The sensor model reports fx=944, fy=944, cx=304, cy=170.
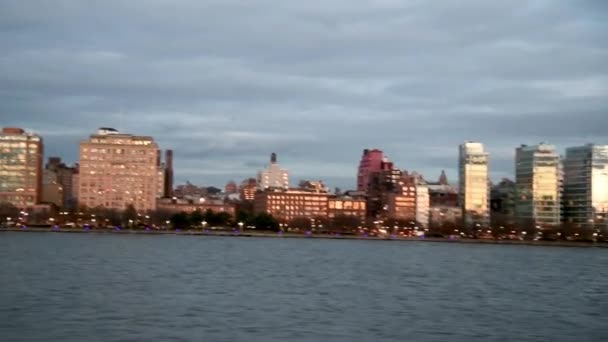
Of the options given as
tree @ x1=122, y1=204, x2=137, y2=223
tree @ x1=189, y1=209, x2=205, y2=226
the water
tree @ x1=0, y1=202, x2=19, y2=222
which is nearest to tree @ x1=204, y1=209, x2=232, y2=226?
tree @ x1=189, y1=209, x2=205, y2=226

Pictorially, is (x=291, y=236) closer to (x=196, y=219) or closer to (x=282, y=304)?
(x=196, y=219)

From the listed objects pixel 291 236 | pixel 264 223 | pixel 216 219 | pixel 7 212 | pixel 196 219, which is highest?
pixel 7 212

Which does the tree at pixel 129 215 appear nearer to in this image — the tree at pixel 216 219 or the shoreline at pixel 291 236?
the shoreline at pixel 291 236

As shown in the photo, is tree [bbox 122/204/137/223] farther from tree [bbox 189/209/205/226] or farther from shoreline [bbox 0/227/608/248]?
tree [bbox 189/209/205/226]

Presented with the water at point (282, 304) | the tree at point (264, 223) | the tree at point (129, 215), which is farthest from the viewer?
the tree at point (129, 215)

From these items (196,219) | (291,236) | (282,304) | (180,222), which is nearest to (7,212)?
(180,222)

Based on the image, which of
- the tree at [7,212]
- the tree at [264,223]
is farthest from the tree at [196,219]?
the tree at [7,212]

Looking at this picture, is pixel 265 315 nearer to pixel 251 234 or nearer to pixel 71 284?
pixel 71 284

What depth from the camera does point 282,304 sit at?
138 ft

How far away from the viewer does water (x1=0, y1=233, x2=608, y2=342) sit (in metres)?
33.6

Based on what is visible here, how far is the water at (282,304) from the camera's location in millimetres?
33625

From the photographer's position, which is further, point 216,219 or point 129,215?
point 129,215

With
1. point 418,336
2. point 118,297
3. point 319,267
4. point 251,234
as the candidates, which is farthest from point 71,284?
point 251,234

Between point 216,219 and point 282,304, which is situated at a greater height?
point 216,219
